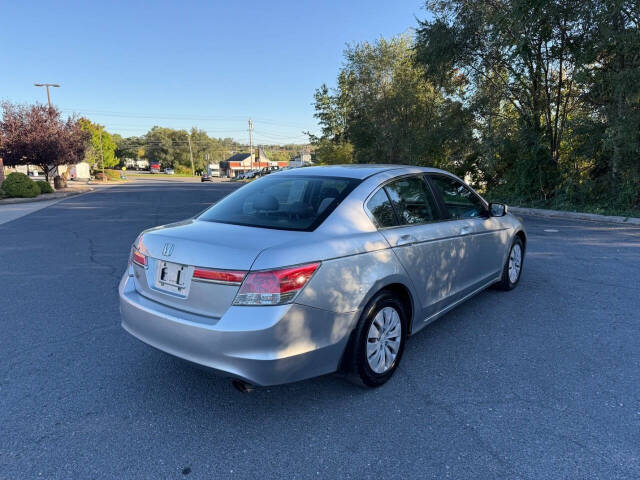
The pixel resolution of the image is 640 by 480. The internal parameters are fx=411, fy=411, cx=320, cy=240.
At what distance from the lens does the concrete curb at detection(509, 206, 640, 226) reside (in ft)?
37.3

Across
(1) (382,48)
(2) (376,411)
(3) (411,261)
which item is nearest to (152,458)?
(2) (376,411)

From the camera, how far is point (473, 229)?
4125mm

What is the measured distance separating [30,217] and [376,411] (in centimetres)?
1483

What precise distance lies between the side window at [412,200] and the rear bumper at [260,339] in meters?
1.13

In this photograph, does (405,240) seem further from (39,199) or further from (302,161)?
(302,161)

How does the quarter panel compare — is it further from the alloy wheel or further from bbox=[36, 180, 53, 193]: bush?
bbox=[36, 180, 53, 193]: bush

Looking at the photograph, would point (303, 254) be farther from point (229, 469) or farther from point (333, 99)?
point (333, 99)

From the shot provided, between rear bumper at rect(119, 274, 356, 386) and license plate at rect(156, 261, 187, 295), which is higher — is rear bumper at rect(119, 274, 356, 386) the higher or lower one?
the lower one

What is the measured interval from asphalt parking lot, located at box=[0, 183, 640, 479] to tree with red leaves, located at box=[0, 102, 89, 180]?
24.4 meters

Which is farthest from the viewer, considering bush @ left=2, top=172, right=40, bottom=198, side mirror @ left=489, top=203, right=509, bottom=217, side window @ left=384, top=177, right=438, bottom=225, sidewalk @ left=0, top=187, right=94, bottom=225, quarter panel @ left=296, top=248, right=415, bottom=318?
bush @ left=2, top=172, right=40, bottom=198

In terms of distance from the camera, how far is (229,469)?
7.32 feet

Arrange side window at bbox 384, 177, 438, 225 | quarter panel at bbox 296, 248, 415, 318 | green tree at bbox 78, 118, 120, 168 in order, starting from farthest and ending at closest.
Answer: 1. green tree at bbox 78, 118, 120, 168
2. side window at bbox 384, 177, 438, 225
3. quarter panel at bbox 296, 248, 415, 318

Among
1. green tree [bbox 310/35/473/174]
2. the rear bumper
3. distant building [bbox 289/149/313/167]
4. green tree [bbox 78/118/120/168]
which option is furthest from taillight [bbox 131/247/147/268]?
green tree [bbox 78/118/120/168]

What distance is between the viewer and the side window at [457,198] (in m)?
3.99
